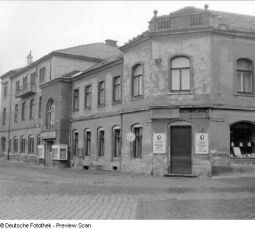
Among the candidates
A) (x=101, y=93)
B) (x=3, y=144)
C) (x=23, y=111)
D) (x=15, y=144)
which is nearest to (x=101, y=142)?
(x=101, y=93)

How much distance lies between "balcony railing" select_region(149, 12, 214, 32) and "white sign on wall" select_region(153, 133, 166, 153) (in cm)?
575

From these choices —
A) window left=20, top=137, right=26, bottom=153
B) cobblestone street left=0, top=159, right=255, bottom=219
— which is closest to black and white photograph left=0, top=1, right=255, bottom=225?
cobblestone street left=0, top=159, right=255, bottom=219

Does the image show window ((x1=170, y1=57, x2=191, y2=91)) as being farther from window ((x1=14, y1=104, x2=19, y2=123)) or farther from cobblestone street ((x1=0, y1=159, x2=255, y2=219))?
window ((x1=14, y1=104, x2=19, y2=123))

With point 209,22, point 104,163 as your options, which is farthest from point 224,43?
point 104,163

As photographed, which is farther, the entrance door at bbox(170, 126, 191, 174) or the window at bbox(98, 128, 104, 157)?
the window at bbox(98, 128, 104, 157)

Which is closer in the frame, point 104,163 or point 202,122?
point 202,122

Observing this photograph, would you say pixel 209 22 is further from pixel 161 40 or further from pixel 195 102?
pixel 195 102

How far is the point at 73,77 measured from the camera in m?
33.6

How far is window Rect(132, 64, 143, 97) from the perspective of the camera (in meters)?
23.7

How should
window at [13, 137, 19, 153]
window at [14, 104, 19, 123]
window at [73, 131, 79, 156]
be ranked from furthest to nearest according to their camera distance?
1. window at [14, 104, 19, 123]
2. window at [13, 137, 19, 153]
3. window at [73, 131, 79, 156]

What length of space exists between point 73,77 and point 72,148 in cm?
594

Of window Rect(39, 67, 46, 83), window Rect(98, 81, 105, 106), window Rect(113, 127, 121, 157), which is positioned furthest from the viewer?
window Rect(39, 67, 46, 83)

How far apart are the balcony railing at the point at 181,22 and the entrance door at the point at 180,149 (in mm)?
5413

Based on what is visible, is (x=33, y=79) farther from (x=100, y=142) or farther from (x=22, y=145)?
(x=100, y=142)
